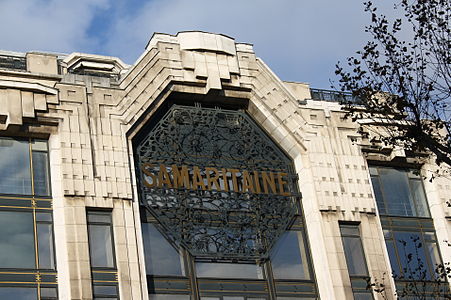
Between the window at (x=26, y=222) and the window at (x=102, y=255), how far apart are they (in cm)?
126

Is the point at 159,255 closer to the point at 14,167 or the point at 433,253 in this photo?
the point at 14,167

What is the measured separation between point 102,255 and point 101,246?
0.31 meters

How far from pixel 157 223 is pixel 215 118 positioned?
17.1 feet

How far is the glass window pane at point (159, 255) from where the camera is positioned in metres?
30.3

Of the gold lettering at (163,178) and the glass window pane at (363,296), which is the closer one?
the gold lettering at (163,178)

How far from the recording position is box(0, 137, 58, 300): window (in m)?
28.0

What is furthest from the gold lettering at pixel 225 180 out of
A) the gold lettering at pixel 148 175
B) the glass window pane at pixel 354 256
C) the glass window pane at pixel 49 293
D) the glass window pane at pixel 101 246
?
→ the glass window pane at pixel 49 293

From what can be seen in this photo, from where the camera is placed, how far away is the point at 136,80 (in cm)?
3288

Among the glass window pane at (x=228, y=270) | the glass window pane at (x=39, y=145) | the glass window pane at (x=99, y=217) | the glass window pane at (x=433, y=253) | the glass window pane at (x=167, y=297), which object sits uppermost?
the glass window pane at (x=39, y=145)

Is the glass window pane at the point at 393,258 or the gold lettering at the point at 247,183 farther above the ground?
the gold lettering at the point at 247,183

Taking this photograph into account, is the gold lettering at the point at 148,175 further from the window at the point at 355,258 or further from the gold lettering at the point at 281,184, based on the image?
the window at the point at 355,258

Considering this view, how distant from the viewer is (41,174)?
3014 cm

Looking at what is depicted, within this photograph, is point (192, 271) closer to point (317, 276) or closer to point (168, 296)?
point (168, 296)

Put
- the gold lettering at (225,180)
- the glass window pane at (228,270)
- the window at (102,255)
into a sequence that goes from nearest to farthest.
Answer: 1. the window at (102,255)
2. the glass window pane at (228,270)
3. the gold lettering at (225,180)
